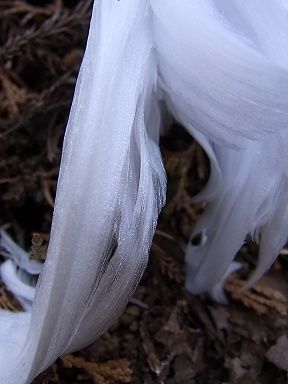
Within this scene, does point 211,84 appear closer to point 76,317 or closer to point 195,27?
point 195,27

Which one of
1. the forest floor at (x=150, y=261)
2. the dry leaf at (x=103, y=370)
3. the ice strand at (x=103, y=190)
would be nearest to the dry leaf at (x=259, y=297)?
the forest floor at (x=150, y=261)

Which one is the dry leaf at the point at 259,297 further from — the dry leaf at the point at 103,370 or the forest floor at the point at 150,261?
the dry leaf at the point at 103,370

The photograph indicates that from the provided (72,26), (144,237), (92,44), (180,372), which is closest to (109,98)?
(92,44)

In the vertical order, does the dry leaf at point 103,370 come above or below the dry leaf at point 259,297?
above

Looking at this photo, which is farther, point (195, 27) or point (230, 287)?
point (230, 287)

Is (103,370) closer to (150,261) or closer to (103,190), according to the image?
(150,261)

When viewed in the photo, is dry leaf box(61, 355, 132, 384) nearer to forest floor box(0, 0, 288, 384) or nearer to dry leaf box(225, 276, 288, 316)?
forest floor box(0, 0, 288, 384)

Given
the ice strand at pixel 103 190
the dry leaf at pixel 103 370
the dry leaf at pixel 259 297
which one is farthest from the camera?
the dry leaf at pixel 259 297
